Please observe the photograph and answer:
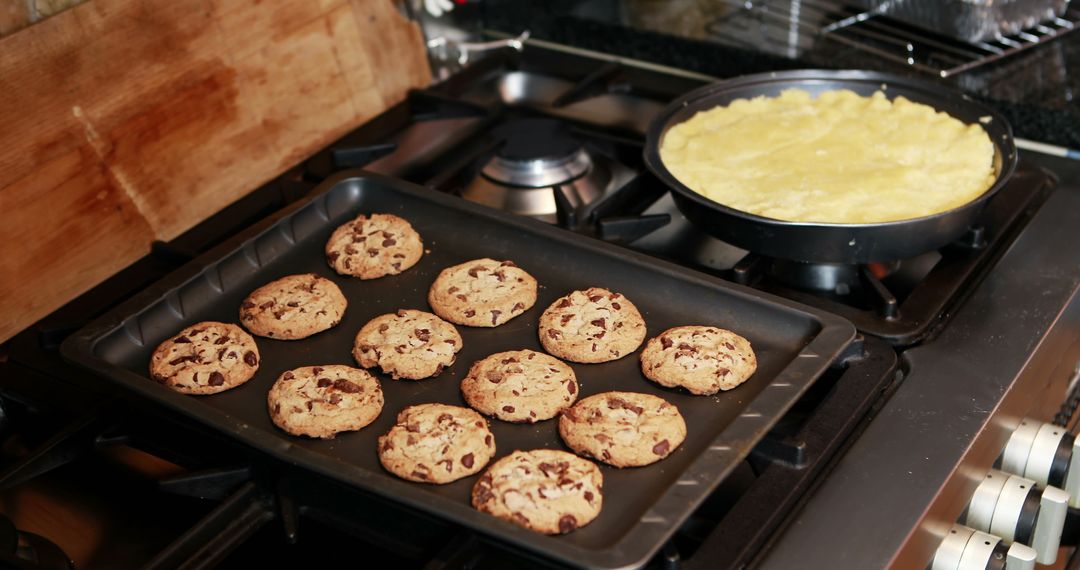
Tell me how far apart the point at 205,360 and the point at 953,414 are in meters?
0.78

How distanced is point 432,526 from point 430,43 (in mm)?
1120

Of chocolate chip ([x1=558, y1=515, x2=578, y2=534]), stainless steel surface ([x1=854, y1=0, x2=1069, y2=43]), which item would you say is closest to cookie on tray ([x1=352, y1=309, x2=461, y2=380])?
chocolate chip ([x1=558, y1=515, x2=578, y2=534])

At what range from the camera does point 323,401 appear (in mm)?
1086

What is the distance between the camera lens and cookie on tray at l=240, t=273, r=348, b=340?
1.21 metres

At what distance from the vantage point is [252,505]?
103 centimetres

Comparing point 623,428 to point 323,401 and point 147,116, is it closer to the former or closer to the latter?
point 323,401

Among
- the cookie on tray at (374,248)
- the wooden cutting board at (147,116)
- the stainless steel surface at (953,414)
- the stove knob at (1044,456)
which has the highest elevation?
the wooden cutting board at (147,116)

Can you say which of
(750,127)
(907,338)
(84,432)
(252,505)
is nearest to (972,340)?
(907,338)

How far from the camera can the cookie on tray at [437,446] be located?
1.01 metres

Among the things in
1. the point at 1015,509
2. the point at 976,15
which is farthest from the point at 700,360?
the point at 976,15

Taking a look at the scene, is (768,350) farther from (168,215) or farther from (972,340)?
(168,215)

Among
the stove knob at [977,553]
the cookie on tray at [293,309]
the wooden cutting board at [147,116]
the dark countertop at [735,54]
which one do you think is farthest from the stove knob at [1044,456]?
the wooden cutting board at [147,116]

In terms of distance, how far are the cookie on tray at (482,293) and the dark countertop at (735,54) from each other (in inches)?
29.0

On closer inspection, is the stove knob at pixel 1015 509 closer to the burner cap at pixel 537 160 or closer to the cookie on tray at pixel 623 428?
the cookie on tray at pixel 623 428
